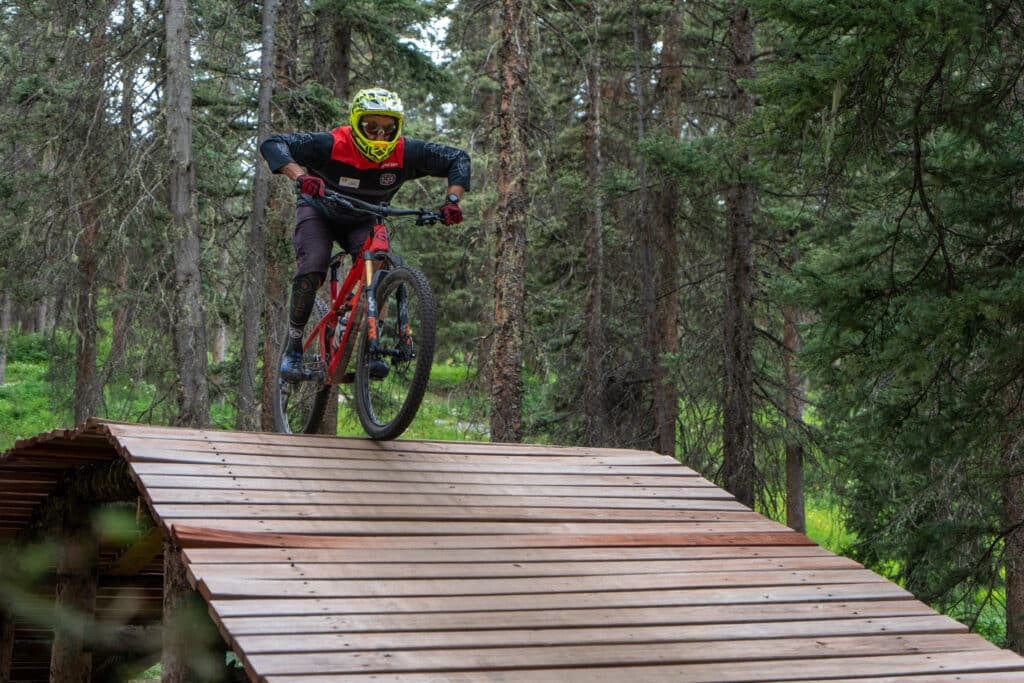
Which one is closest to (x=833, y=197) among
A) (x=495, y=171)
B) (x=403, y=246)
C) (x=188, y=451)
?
(x=495, y=171)

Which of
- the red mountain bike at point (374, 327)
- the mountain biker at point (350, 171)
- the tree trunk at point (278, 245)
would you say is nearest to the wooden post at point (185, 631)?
the red mountain bike at point (374, 327)

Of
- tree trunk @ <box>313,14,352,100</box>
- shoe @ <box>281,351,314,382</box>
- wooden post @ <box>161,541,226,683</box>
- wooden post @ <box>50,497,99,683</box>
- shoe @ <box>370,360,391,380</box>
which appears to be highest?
tree trunk @ <box>313,14,352,100</box>

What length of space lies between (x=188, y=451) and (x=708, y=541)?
2890 millimetres

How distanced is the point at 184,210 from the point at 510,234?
11.4 ft

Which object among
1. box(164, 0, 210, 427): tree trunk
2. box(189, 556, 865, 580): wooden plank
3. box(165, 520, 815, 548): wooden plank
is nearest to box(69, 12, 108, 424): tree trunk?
box(164, 0, 210, 427): tree trunk

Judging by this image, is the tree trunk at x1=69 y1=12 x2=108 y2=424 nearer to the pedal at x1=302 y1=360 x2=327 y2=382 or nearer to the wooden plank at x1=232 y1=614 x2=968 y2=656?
the pedal at x1=302 y1=360 x2=327 y2=382

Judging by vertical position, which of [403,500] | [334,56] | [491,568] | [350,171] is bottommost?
[491,568]

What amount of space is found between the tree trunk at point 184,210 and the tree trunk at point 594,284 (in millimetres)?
5527

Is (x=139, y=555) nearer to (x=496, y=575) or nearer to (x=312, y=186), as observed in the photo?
(x=312, y=186)

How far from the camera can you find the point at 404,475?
244 inches

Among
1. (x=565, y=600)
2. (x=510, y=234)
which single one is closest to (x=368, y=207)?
(x=565, y=600)

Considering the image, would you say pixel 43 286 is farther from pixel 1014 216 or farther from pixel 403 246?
pixel 1014 216

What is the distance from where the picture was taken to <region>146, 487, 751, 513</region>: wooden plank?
16.6 feet

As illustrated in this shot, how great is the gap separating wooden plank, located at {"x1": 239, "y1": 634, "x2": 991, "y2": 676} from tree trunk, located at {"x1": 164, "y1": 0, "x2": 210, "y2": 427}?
25.5ft
